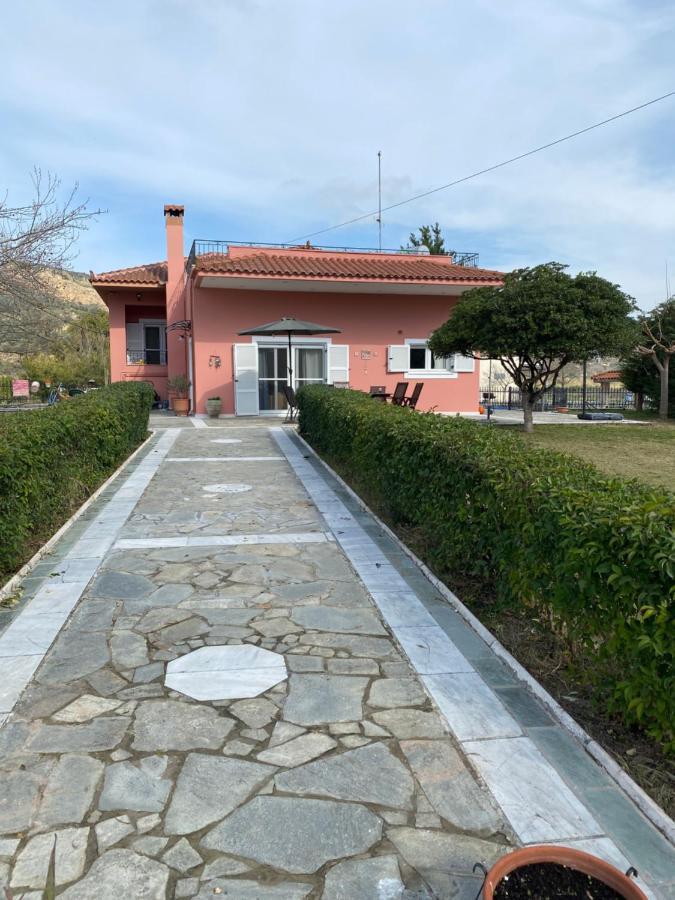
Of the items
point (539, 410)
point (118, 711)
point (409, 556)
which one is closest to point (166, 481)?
point (409, 556)

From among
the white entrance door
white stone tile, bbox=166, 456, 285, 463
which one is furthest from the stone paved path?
the white entrance door

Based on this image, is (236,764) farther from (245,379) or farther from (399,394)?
(245,379)

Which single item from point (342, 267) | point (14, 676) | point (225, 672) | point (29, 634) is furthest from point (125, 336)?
point (225, 672)

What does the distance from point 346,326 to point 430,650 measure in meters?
15.3

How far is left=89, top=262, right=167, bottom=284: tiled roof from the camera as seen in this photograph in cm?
1869

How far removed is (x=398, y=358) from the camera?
60.1 feet

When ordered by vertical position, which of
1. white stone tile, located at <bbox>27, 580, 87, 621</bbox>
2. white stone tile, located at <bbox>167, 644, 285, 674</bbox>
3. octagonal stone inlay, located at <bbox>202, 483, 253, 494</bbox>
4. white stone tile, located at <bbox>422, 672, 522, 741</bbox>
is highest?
octagonal stone inlay, located at <bbox>202, 483, 253, 494</bbox>

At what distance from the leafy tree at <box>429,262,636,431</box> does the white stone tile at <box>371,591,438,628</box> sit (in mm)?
9378

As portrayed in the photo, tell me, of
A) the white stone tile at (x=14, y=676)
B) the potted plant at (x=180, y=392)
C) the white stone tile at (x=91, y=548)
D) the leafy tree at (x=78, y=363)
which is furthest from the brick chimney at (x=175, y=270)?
the white stone tile at (x=14, y=676)

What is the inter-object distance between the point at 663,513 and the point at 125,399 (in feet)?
27.7

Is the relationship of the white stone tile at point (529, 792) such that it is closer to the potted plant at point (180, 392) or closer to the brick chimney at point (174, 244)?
the potted plant at point (180, 392)

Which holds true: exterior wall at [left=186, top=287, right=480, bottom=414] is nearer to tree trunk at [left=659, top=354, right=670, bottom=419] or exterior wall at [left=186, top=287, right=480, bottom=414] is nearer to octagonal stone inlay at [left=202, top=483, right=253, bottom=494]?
tree trunk at [left=659, top=354, right=670, bottom=419]

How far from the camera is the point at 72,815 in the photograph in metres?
2.10

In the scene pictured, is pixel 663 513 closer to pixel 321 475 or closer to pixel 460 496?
pixel 460 496
